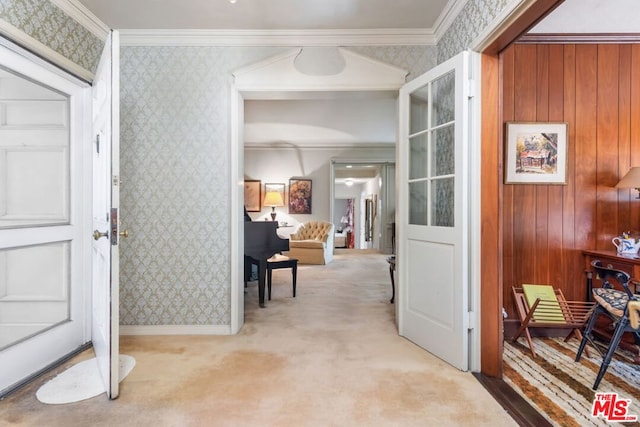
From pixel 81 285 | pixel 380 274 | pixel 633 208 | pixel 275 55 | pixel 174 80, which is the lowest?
pixel 380 274

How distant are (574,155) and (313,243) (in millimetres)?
4594

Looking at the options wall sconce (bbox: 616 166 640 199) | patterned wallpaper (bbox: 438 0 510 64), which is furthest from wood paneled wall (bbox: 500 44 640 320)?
patterned wallpaper (bbox: 438 0 510 64)

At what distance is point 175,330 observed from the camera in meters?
2.87

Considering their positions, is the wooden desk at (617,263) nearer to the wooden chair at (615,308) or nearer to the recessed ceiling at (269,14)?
the wooden chair at (615,308)

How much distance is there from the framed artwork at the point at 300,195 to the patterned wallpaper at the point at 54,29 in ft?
17.2

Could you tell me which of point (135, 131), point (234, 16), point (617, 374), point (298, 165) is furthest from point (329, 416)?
Answer: point (298, 165)

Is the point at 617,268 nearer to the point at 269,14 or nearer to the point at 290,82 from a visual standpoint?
the point at 290,82

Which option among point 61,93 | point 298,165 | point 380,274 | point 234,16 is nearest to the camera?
point 61,93

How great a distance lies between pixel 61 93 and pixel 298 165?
5.62 m

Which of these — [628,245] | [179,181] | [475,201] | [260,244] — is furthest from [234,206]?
[628,245]

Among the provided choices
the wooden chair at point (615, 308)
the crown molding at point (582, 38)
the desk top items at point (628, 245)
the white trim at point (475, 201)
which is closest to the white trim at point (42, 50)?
the white trim at point (475, 201)

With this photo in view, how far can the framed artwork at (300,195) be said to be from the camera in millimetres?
7777

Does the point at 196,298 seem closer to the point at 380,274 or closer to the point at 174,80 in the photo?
the point at 174,80

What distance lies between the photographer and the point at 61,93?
2.38m
